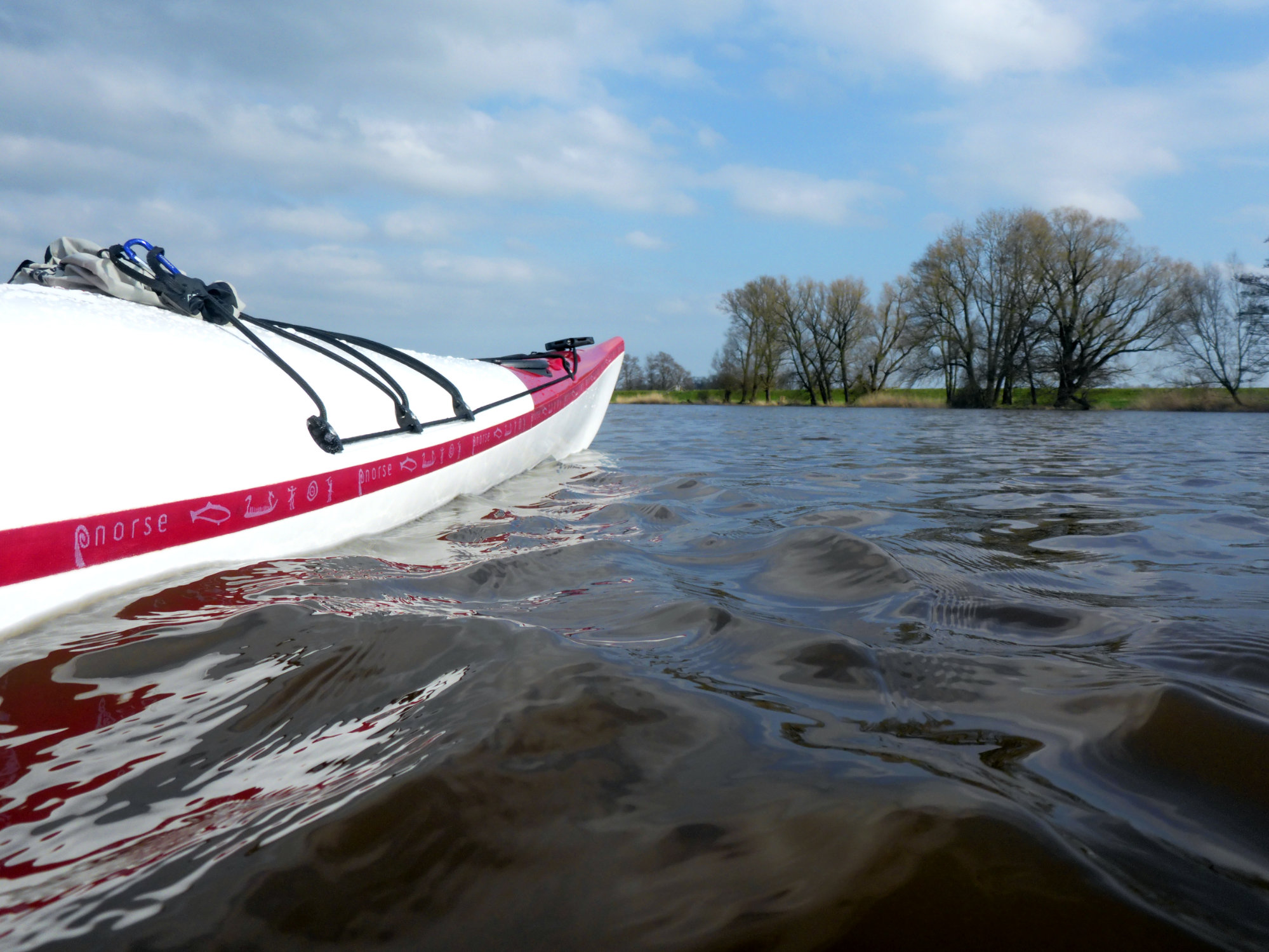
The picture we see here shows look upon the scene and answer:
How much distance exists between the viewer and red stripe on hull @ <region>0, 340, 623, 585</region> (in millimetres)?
1695

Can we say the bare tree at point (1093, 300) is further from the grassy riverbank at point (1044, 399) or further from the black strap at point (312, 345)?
the black strap at point (312, 345)

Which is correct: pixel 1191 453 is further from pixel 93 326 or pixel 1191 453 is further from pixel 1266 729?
pixel 93 326

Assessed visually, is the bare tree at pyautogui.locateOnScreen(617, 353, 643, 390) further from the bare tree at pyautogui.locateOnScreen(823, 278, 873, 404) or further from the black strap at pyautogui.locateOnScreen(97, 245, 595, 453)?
the black strap at pyautogui.locateOnScreen(97, 245, 595, 453)

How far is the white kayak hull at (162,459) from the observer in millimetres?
1739

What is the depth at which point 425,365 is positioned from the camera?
400cm

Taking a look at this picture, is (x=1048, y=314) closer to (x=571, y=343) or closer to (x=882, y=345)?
(x=882, y=345)

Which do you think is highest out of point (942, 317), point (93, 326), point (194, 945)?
point (942, 317)

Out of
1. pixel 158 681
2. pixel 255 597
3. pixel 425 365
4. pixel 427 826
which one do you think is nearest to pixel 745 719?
pixel 427 826

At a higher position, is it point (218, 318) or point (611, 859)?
point (218, 318)

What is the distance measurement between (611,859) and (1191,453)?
8762mm

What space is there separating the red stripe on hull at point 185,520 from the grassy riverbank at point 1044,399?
29278 millimetres

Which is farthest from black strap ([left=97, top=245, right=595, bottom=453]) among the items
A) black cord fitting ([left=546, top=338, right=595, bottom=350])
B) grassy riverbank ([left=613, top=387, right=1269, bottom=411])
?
grassy riverbank ([left=613, top=387, right=1269, bottom=411])

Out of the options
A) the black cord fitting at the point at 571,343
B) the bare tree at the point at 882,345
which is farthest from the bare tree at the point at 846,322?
the black cord fitting at the point at 571,343

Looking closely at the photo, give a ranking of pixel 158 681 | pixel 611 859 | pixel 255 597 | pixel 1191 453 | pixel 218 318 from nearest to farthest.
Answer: pixel 611 859 → pixel 158 681 → pixel 255 597 → pixel 218 318 → pixel 1191 453
